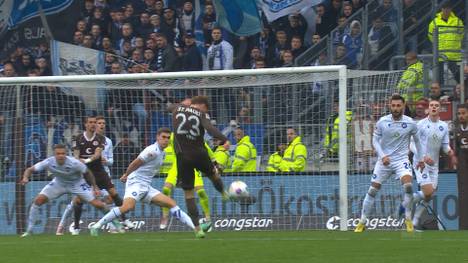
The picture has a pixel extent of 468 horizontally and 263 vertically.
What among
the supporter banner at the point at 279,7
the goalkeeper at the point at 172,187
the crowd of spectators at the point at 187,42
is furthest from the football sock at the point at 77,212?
the supporter banner at the point at 279,7

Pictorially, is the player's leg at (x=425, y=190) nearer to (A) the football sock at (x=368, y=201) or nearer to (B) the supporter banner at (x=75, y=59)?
(A) the football sock at (x=368, y=201)


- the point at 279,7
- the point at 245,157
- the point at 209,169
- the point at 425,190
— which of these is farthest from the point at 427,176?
the point at 279,7

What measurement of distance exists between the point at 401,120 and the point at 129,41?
9.22m

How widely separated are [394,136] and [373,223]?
9.38 feet

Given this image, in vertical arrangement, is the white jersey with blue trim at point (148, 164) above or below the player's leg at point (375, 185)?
above

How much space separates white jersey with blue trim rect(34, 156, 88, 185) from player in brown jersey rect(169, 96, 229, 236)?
3174mm

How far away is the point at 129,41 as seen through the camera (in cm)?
2675

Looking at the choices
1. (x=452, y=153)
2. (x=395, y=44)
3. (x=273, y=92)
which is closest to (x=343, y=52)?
(x=395, y=44)

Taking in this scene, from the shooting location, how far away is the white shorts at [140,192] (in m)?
19.3

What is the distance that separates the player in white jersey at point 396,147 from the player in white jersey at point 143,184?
322cm

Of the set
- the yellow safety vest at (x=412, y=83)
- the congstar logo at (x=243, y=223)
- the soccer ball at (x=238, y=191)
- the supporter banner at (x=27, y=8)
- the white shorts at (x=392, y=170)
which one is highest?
the supporter banner at (x=27, y=8)

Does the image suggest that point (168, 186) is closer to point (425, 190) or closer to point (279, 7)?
point (425, 190)

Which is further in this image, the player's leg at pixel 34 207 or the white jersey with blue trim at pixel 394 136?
the player's leg at pixel 34 207

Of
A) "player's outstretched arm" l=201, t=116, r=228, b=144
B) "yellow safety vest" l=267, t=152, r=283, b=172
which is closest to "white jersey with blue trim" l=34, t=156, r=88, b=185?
"yellow safety vest" l=267, t=152, r=283, b=172
